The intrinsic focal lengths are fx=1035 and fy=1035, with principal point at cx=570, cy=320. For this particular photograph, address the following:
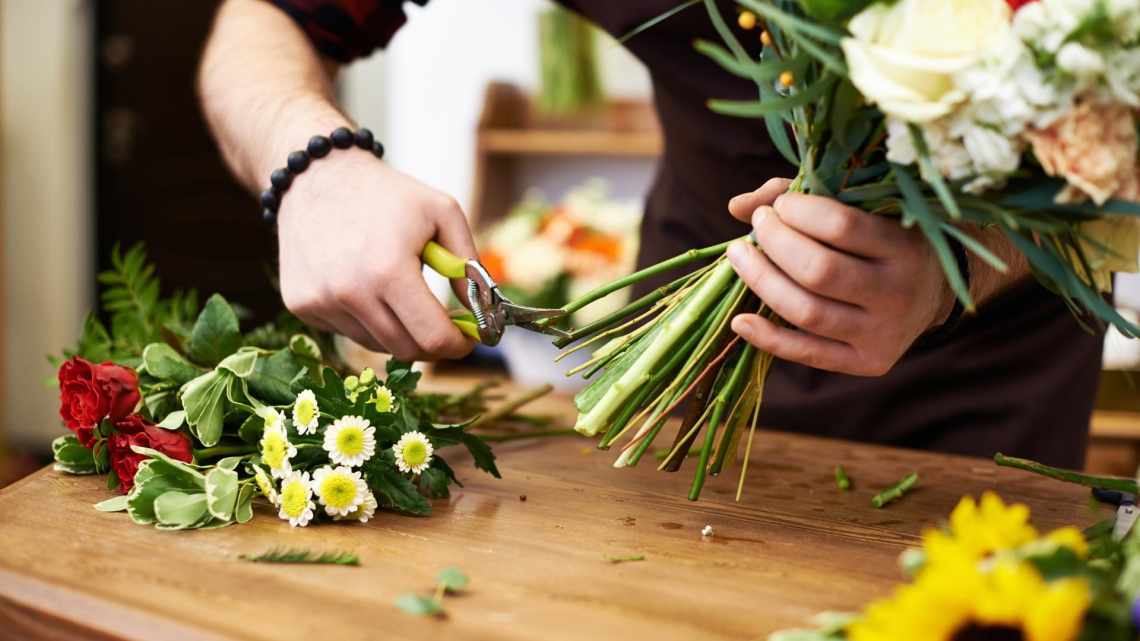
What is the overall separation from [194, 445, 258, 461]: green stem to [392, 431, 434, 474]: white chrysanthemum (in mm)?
125

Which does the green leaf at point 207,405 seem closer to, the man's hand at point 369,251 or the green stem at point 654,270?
the man's hand at point 369,251

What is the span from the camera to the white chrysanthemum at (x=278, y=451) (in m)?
0.78

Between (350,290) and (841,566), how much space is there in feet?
1.50

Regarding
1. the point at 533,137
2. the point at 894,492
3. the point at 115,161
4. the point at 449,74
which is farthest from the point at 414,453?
the point at 115,161

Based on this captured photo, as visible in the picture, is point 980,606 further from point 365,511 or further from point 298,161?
point 298,161

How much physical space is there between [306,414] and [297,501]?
0.22 feet

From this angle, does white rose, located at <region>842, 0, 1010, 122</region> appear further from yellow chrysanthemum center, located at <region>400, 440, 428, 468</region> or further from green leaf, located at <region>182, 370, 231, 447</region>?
green leaf, located at <region>182, 370, 231, 447</region>

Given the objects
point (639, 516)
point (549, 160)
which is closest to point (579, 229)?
point (549, 160)

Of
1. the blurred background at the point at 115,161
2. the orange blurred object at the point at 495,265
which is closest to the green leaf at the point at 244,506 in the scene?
the orange blurred object at the point at 495,265

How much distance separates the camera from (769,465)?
1050 mm

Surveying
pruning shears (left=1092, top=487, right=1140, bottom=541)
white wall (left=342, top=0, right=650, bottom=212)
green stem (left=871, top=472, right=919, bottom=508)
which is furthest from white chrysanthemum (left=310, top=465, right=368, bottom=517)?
white wall (left=342, top=0, right=650, bottom=212)

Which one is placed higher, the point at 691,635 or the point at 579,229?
the point at 579,229

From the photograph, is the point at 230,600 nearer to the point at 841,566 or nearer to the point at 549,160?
the point at 841,566

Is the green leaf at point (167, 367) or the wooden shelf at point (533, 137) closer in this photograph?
the green leaf at point (167, 367)
